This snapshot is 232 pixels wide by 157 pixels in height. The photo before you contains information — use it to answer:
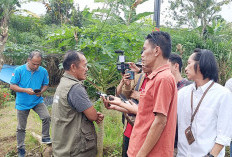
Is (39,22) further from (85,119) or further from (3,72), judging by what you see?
(85,119)

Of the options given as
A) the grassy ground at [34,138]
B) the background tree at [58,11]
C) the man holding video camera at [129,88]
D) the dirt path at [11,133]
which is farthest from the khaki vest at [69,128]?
the background tree at [58,11]

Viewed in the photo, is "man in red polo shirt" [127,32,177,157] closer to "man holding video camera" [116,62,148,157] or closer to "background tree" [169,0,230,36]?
"man holding video camera" [116,62,148,157]

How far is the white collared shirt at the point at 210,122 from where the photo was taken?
65.5 inches

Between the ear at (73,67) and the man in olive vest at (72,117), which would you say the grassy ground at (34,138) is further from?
the ear at (73,67)

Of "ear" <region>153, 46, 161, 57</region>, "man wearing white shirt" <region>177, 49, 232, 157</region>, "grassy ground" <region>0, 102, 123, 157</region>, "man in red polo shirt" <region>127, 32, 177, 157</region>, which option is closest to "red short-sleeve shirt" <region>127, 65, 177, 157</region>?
"man in red polo shirt" <region>127, 32, 177, 157</region>

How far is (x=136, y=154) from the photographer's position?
160 centimetres

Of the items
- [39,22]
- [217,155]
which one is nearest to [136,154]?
[217,155]

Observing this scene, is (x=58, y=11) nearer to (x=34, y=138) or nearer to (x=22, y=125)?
(x=34, y=138)

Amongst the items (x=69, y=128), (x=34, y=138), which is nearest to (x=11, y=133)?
(x=34, y=138)

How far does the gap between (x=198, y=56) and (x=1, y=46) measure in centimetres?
297

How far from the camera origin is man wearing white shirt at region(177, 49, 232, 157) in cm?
167

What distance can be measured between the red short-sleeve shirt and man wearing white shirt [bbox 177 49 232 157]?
369 millimetres

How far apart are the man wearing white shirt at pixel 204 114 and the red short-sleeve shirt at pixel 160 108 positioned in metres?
0.37

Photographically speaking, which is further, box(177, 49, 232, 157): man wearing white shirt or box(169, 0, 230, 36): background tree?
box(169, 0, 230, 36): background tree
